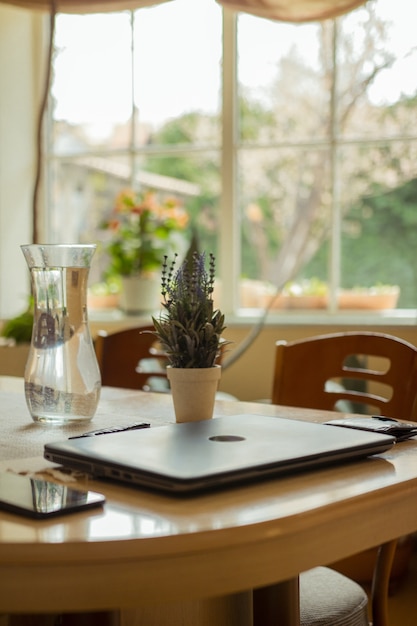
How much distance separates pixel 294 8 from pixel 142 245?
1.23 meters

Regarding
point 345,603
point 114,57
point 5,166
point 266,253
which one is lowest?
point 345,603

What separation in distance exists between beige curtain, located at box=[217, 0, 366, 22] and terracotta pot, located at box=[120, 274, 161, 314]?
126cm

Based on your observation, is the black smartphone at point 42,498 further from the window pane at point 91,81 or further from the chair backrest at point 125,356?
the window pane at point 91,81

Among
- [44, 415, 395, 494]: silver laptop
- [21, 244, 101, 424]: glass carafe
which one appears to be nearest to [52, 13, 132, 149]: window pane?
[21, 244, 101, 424]: glass carafe

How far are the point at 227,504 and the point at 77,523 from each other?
149 mm

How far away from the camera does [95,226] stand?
4391 millimetres

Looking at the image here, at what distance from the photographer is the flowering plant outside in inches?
161

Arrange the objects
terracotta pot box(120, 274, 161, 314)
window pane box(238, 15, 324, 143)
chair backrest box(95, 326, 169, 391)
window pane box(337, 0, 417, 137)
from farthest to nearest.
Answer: terracotta pot box(120, 274, 161, 314), window pane box(238, 15, 324, 143), window pane box(337, 0, 417, 137), chair backrest box(95, 326, 169, 391)

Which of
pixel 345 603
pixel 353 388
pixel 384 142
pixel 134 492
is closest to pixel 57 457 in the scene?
pixel 134 492

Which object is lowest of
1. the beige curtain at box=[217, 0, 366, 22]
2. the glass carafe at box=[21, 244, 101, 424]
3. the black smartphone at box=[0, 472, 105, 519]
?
the black smartphone at box=[0, 472, 105, 519]

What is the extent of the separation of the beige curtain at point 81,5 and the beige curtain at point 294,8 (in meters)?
0.47

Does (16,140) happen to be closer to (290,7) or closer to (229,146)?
(229,146)

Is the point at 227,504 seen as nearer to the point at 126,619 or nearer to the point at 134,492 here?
the point at 134,492

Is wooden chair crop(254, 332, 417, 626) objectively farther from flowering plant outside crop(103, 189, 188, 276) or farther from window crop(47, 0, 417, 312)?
flowering plant outside crop(103, 189, 188, 276)
